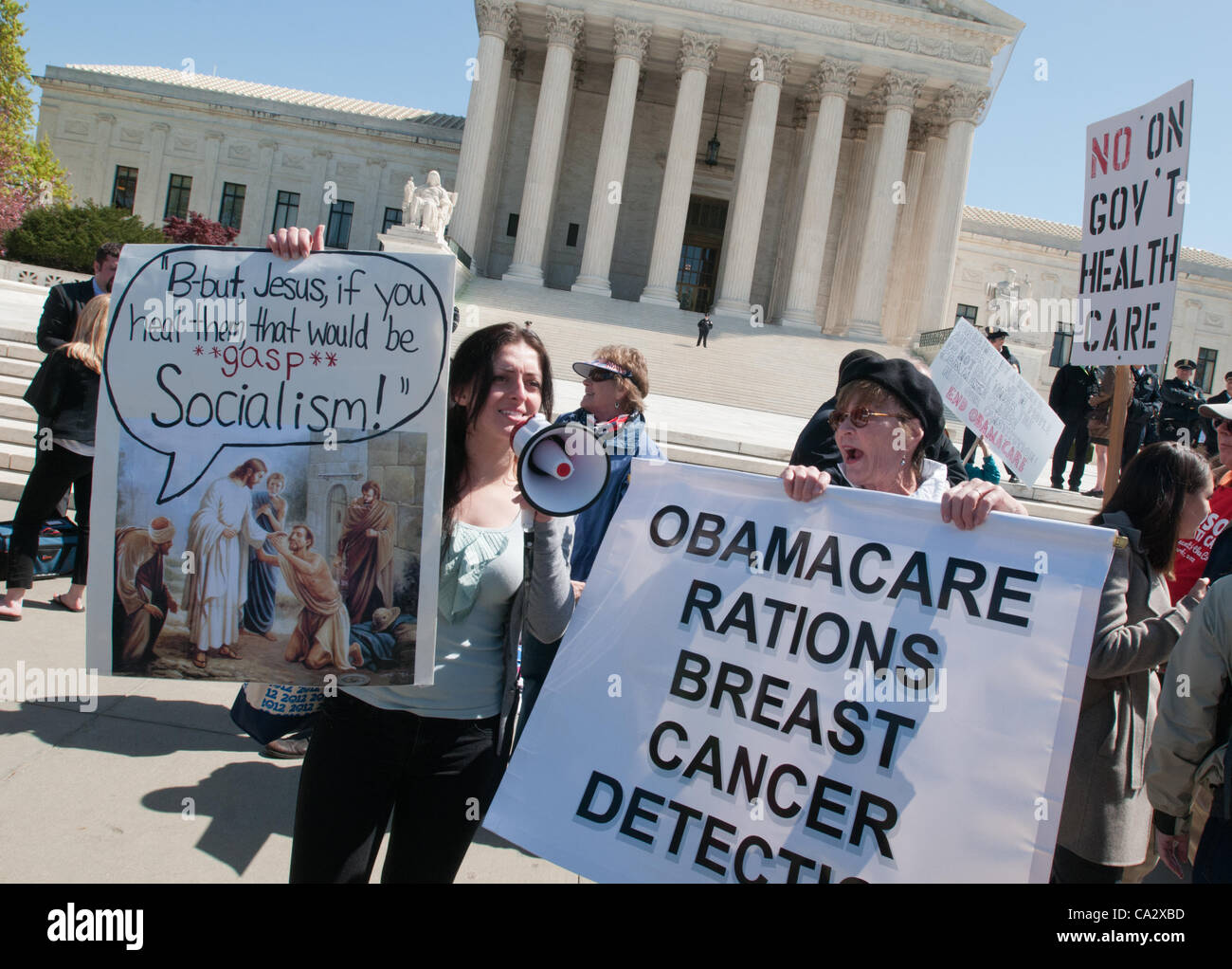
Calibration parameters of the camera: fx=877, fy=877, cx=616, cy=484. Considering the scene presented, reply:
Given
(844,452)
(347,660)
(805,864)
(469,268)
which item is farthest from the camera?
(469,268)

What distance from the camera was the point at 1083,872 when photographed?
8.86 ft

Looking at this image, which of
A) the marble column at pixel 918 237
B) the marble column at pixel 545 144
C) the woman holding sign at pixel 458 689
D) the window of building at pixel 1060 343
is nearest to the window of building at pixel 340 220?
the marble column at pixel 545 144

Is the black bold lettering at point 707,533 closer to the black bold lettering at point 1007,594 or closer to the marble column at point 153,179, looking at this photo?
the black bold lettering at point 1007,594

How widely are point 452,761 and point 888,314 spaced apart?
1430 inches

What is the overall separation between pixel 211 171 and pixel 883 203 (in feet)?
109

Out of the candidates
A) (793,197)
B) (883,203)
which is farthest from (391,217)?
(883,203)

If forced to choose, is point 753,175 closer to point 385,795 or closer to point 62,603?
point 62,603

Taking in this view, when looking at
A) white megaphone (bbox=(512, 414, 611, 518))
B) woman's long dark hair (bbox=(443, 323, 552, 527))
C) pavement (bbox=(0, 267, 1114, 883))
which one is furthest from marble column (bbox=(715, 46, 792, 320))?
white megaphone (bbox=(512, 414, 611, 518))

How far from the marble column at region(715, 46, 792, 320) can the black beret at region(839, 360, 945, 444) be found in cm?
2934

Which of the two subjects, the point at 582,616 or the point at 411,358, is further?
the point at 582,616

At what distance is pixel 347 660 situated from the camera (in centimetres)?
231

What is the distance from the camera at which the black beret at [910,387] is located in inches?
104

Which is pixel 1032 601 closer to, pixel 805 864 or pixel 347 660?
pixel 805 864

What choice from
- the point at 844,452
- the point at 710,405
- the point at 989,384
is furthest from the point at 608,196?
the point at 844,452
